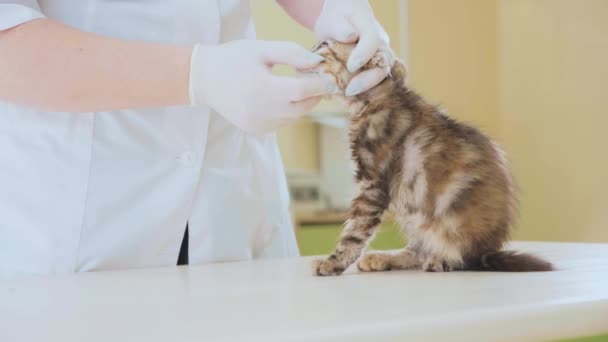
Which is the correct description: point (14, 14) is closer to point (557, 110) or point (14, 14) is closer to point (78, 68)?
point (78, 68)

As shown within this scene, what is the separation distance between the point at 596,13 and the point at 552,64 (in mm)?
410

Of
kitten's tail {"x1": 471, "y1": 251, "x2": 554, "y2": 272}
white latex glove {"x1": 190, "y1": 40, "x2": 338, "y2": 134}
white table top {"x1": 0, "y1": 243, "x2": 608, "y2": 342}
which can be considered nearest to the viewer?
white table top {"x1": 0, "y1": 243, "x2": 608, "y2": 342}

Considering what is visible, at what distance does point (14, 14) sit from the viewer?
1.05m

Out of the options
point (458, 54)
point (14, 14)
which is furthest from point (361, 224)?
point (458, 54)

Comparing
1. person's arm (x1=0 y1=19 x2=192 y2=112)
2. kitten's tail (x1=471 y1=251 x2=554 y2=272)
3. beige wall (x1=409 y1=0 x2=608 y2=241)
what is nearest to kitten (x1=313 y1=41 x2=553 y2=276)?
kitten's tail (x1=471 y1=251 x2=554 y2=272)

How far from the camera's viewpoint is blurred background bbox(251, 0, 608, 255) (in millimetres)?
3586

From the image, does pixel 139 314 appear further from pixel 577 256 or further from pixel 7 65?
pixel 577 256

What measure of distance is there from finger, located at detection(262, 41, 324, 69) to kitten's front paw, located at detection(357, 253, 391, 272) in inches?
12.8

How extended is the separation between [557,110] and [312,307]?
11.3 feet

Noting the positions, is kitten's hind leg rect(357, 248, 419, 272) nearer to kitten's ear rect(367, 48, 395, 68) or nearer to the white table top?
the white table top

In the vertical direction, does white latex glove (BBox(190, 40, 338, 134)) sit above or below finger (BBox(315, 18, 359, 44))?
below

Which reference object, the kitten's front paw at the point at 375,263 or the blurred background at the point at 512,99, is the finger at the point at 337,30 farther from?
the blurred background at the point at 512,99

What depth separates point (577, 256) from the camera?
4.01 ft

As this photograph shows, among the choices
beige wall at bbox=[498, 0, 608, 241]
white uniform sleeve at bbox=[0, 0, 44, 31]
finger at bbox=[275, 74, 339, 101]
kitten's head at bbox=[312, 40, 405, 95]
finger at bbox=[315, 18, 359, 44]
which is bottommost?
beige wall at bbox=[498, 0, 608, 241]
